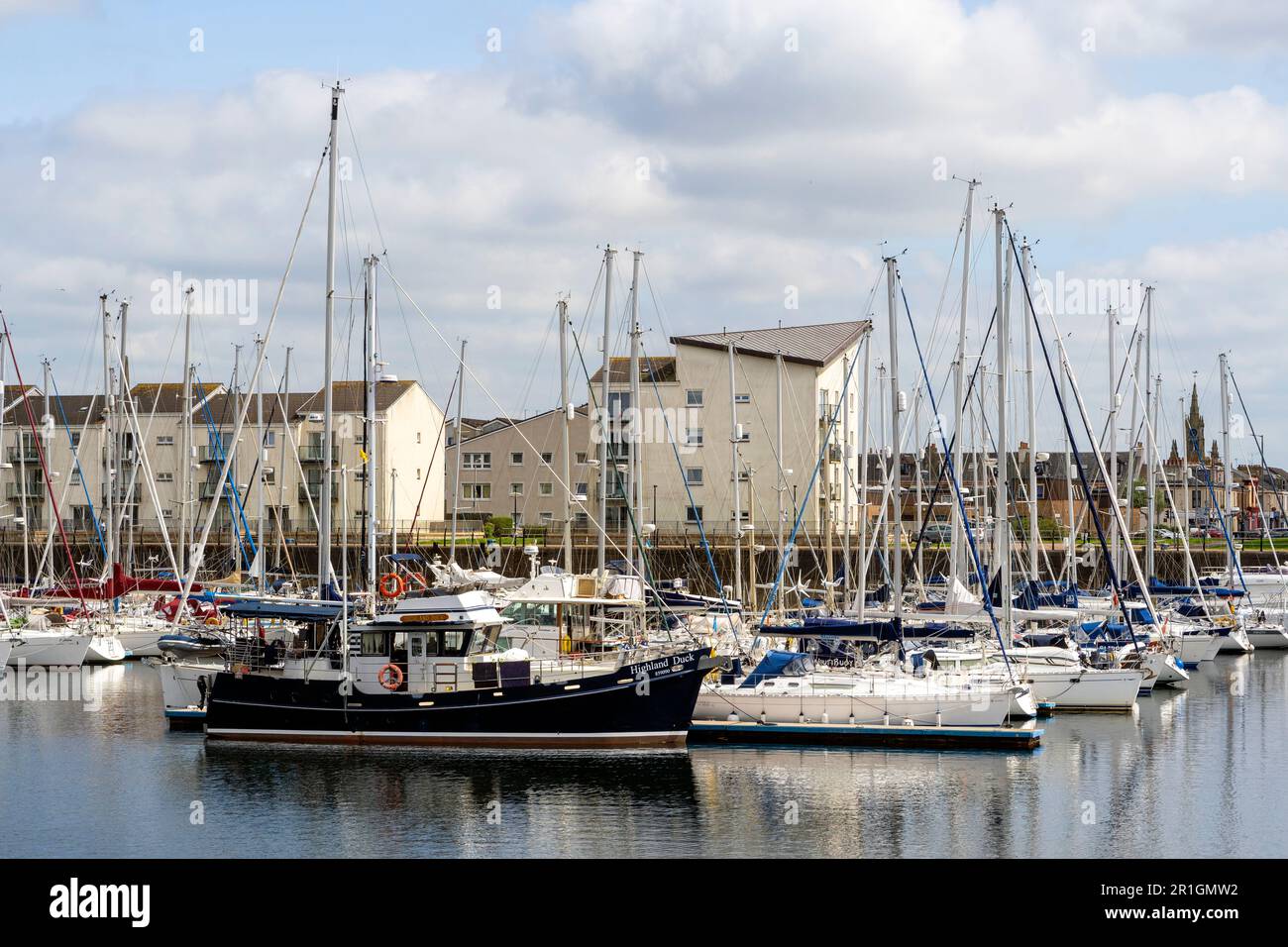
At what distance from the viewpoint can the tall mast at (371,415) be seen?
124ft

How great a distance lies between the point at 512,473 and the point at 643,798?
215ft

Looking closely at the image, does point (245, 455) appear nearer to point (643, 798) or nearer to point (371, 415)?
point (371, 415)

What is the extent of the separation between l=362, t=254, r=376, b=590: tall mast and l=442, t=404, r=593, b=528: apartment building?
45421 millimetres

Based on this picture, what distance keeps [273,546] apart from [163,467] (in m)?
18.3

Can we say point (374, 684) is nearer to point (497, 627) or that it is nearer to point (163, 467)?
point (497, 627)

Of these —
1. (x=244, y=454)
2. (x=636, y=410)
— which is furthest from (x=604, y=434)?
(x=244, y=454)

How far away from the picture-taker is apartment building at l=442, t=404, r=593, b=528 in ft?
303

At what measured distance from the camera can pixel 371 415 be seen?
38.9 meters

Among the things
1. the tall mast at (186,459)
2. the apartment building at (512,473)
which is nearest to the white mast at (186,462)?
the tall mast at (186,459)

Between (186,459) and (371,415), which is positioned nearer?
(371,415)

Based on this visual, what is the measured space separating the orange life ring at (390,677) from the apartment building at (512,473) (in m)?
54.7

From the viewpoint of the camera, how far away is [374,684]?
36.1 metres

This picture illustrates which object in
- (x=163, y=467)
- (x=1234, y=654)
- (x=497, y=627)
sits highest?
(x=163, y=467)
